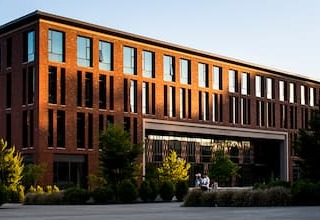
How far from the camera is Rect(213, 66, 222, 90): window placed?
264ft

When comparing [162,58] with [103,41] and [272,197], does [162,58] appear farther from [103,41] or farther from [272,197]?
[272,197]

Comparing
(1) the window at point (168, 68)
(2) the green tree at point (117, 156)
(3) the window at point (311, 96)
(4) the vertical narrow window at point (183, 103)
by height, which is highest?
(1) the window at point (168, 68)

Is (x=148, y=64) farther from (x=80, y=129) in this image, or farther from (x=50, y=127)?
(x=50, y=127)

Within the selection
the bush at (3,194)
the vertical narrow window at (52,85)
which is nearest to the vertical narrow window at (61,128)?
the vertical narrow window at (52,85)

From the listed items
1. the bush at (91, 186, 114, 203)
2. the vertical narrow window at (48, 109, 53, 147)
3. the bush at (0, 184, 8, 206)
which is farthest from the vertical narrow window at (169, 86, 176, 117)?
the bush at (0, 184, 8, 206)

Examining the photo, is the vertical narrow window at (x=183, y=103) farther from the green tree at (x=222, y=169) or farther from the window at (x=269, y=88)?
the window at (x=269, y=88)

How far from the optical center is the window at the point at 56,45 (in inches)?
2391

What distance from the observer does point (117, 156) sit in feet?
154

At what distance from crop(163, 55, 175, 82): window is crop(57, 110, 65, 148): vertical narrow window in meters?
16.1

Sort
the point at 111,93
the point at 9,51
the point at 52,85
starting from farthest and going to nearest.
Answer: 1. the point at 111,93
2. the point at 9,51
3. the point at 52,85

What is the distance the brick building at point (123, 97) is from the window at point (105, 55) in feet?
0.34

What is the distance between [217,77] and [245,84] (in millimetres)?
6225

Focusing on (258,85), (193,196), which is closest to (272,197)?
(193,196)

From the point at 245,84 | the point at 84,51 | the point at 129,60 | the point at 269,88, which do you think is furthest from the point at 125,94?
the point at 269,88
